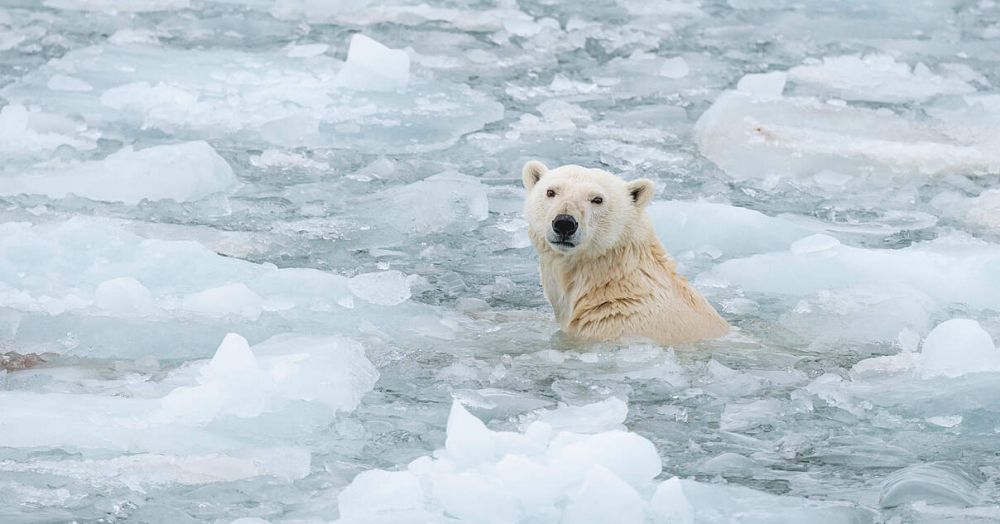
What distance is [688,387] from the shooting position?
4305 millimetres

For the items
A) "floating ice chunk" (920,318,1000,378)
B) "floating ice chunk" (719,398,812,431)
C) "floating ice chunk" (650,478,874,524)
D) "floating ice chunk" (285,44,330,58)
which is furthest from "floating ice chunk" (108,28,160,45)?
"floating ice chunk" (650,478,874,524)

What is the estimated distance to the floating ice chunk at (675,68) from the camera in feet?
28.1

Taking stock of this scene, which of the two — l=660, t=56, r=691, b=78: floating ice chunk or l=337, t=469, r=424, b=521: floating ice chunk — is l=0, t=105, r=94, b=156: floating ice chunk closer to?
l=660, t=56, r=691, b=78: floating ice chunk

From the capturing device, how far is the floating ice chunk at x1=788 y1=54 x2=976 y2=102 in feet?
27.0

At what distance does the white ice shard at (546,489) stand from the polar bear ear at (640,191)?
4.67 ft

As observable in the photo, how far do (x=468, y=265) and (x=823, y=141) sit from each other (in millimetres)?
2340

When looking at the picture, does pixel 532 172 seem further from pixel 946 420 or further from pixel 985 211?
pixel 985 211

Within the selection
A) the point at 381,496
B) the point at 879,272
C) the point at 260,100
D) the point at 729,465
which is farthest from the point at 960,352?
the point at 260,100

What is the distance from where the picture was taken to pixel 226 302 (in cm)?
466

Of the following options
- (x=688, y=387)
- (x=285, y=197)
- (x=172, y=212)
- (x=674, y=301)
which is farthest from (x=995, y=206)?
(x=172, y=212)

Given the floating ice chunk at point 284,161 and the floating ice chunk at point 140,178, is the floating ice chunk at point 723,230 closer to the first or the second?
the floating ice chunk at point 284,161

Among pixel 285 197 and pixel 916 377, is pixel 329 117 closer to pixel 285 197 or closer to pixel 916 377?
pixel 285 197

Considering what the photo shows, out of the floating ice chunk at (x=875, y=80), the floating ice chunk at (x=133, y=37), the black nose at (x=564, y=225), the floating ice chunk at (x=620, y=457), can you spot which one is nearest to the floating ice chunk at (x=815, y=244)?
the black nose at (x=564, y=225)

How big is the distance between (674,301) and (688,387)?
0.53 meters
